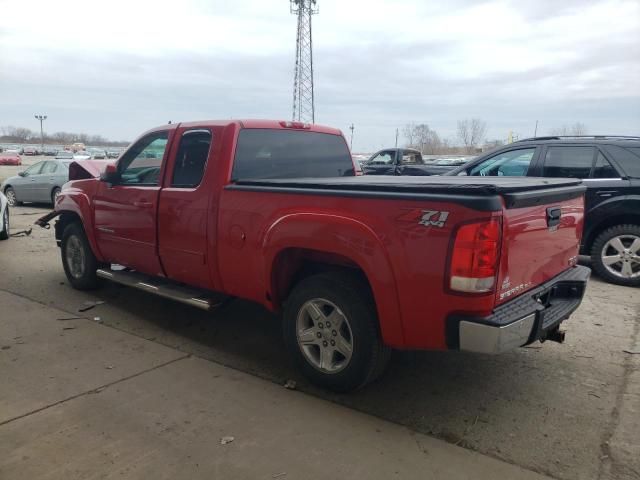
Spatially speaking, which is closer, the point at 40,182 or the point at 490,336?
the point at 490,336

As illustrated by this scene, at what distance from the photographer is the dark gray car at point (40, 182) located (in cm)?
1554

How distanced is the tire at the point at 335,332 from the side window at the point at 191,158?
1458 millimetres

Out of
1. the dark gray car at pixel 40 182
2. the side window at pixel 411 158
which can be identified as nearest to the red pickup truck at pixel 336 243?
the dark gray car at pixel 40 182

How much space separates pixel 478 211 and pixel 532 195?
0.53 meters

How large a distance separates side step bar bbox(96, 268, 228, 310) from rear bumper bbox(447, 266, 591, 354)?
2.18 m

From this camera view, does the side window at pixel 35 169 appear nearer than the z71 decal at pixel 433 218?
No

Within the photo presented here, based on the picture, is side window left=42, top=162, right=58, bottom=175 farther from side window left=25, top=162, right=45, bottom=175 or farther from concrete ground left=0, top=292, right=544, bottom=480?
concrete ground left=0, top=292, right=544, bottom=480

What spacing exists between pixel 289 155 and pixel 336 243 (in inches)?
68.9

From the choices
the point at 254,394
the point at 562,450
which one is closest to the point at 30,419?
the point at 254,394

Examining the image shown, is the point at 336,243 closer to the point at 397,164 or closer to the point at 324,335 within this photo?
the point at 324,335

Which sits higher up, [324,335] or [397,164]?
[397,164]

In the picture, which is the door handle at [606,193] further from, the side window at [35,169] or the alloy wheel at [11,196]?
the alloy wheel at [11,196]

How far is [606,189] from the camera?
6.57 metres

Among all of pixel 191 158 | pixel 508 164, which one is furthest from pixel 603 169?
pixel 191 158
